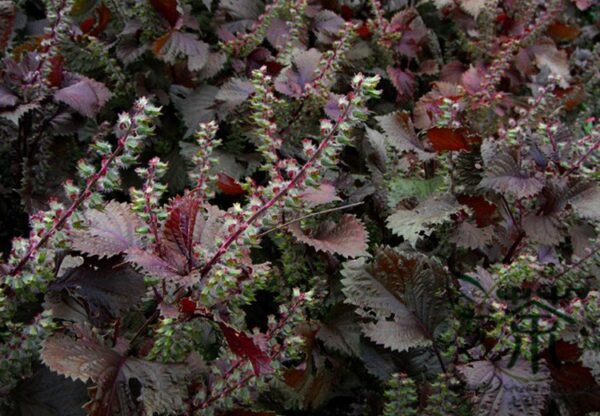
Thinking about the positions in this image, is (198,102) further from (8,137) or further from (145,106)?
(145,106)

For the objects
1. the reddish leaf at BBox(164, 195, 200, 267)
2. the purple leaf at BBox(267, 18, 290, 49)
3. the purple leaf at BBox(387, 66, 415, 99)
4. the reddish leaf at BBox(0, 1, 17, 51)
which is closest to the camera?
the reddish leaf at BBox(164, 195, 200, 267)

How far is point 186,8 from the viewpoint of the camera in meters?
2.28

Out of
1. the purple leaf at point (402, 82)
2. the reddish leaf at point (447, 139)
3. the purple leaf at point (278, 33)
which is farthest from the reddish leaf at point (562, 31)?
the reddish leaf at point (447, 139)

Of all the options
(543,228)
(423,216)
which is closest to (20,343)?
(423,216)

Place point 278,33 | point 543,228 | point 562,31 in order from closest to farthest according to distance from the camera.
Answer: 1. point 543,228
2. point 278,33
3. point 562,31

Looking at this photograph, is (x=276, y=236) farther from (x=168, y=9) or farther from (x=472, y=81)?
(x=472, y=81)

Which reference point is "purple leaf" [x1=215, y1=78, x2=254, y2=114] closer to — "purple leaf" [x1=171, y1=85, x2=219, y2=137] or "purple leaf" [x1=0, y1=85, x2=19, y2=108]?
"purple leaf" [x1=171, y1=85, x2=219, y2=137]

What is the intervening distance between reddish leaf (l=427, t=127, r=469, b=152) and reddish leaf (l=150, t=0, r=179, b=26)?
1.04 meters

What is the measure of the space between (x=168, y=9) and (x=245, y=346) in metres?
1.40

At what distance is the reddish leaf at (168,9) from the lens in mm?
2102

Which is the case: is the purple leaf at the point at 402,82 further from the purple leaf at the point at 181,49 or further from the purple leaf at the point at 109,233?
the purple leaf at the point at 109,233

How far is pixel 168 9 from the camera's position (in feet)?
6.96

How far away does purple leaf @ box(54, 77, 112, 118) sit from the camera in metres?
1.79

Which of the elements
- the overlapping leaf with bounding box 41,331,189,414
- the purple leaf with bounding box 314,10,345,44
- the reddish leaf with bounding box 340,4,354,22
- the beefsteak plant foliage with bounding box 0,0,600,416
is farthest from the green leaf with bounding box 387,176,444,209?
the reddish leaf with bounding box 340,4,354,22
